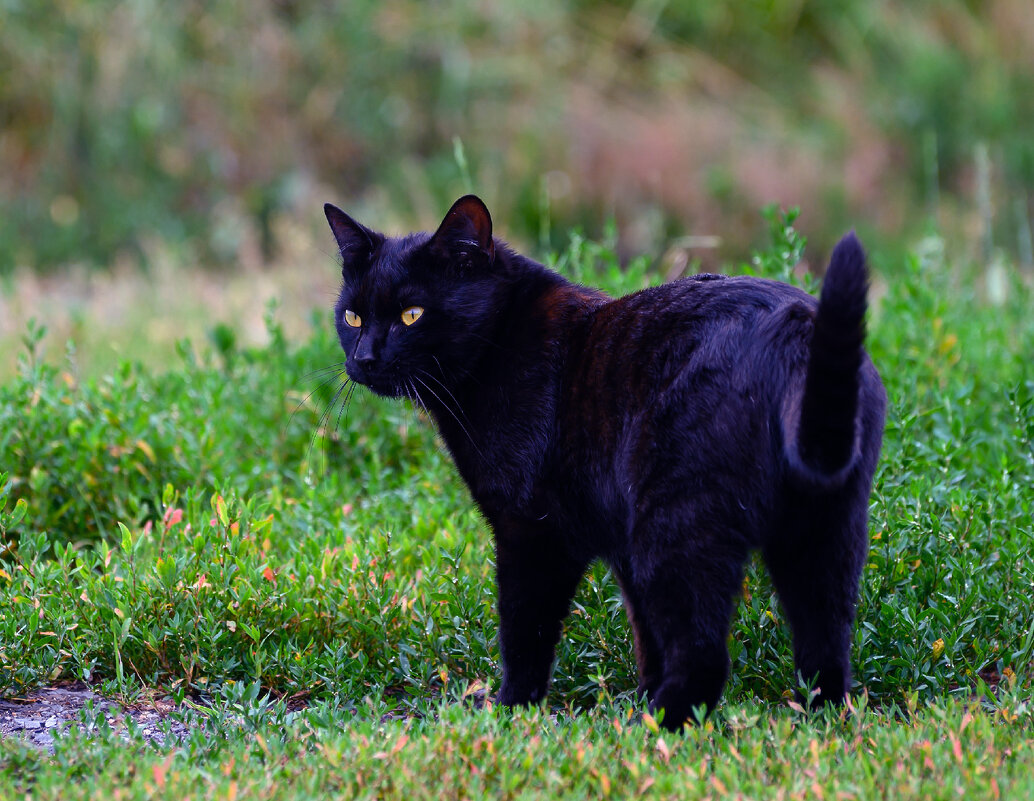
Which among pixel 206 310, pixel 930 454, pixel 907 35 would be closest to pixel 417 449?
pixel 930 454

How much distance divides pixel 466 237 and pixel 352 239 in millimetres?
412

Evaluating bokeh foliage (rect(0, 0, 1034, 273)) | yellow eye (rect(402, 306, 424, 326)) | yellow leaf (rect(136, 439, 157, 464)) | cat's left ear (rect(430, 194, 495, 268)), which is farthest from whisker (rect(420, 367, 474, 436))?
bokeh foliage (rect(0, 0, 1034, 273))

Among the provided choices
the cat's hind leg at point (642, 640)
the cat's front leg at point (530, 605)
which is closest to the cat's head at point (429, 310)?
the cat's front leg at point (530, 605)

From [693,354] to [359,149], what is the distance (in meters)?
8.92

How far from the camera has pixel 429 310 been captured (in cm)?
324

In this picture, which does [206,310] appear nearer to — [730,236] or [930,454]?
[730,236]

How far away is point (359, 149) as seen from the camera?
11125 millimetres

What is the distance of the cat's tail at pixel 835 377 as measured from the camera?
239 cm

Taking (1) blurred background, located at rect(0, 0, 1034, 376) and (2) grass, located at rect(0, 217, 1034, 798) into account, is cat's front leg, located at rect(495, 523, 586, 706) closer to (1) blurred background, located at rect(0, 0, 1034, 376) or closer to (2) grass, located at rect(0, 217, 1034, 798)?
(2) grass, located at rect(0, 217, 1034, 798)

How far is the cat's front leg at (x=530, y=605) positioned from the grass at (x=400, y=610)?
13cm

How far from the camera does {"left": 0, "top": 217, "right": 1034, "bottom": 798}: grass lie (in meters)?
2.43

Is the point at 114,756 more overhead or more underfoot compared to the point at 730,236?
more underfoot

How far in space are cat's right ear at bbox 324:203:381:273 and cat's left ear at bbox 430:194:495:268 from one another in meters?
0.26

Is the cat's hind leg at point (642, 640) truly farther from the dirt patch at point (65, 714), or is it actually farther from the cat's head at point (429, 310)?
the dirt patch at point (65, 714)
